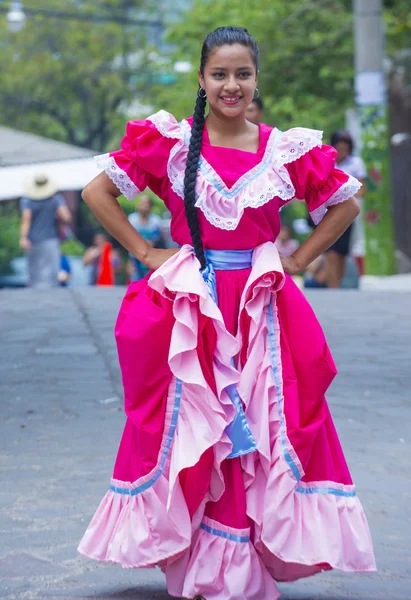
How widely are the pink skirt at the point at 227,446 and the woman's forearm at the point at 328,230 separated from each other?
0.16 meters

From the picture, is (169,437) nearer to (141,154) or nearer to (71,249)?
(141,154)

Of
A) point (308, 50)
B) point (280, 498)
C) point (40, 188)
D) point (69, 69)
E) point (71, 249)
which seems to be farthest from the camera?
point (69, 69)

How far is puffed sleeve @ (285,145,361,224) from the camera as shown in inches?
159

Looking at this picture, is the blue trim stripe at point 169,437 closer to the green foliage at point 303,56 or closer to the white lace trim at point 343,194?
the white lace trim at point 343,194

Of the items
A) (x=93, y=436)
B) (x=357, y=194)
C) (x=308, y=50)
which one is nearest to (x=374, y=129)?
(x=357, y=194)

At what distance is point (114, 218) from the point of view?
4.12 m

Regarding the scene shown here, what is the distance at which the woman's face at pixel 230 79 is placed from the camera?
396cm

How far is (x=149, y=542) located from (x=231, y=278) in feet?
2.82

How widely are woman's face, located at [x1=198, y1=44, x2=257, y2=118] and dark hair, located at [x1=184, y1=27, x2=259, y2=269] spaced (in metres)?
0.02

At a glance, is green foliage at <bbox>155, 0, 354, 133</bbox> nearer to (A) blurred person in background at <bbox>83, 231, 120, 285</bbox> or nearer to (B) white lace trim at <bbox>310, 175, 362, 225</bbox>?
(A) blurred person in background at <bbox>83, 231, 120, 285</bbox>

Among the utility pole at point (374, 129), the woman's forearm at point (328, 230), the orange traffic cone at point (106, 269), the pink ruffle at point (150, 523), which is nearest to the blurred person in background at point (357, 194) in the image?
the utility pole at point (374, 129)

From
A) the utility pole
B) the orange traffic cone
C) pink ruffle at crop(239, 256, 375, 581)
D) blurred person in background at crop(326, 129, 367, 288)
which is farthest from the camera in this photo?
the orange traffic cone

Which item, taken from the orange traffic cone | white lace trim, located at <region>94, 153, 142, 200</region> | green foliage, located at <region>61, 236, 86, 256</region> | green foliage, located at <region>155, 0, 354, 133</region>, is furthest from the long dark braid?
green foliage, located at <region>61, 236, 86, 256</region>

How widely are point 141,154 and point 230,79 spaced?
36cm
